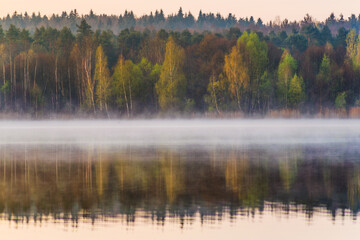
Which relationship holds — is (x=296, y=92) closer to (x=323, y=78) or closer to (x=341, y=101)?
(x=341, y=101)

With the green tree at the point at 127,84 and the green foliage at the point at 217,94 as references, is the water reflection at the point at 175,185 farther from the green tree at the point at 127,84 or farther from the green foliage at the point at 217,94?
the green tree at the point at 127,84

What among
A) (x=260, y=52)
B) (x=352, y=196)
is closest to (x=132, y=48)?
(x=260, y=52)

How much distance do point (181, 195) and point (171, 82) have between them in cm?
5964

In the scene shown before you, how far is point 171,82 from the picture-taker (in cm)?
7488

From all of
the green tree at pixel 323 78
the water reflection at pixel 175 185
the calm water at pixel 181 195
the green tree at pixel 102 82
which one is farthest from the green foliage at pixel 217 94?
the calm water at pixel 181 195

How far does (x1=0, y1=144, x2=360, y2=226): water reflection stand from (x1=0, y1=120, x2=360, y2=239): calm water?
0.03 m

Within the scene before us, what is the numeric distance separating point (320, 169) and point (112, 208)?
34.4 ft

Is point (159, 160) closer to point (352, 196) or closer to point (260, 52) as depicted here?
point (352, 196)

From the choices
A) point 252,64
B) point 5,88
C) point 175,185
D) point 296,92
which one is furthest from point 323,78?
point 175,185

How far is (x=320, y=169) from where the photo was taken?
70.5 feet

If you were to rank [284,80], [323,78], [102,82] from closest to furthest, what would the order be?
1. [102,82]
2. [284,80]
3. [323,78]

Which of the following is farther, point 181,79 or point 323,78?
point 323,78

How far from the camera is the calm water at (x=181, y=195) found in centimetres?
1203

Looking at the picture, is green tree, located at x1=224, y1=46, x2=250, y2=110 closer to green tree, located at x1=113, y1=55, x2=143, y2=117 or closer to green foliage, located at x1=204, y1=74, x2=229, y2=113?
green foliage, located at x1=204, y1=74, x2=229, y2=113
